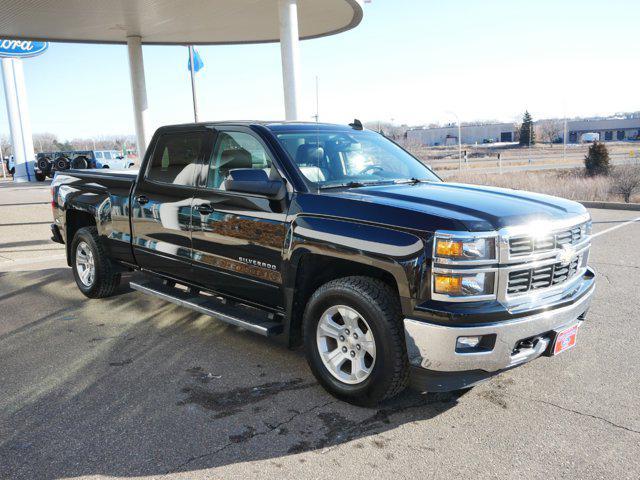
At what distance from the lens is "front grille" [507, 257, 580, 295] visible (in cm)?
344

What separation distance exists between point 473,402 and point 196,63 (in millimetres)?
19491

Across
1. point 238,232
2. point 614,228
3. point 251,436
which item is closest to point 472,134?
point 614,228

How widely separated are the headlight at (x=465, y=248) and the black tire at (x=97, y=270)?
4.32 meters

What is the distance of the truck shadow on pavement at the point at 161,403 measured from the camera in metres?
3.28

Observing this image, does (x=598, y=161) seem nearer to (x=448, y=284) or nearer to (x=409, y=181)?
(x=409, y=181)

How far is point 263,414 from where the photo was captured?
374 cm

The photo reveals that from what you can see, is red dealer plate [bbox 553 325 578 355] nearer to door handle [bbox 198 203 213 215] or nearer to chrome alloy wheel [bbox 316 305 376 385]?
chrome alloy wheel [bbox 316 305 376 385]

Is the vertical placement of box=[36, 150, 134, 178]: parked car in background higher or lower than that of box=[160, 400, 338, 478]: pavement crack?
higher

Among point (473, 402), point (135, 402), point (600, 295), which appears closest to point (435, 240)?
point (473, 402)

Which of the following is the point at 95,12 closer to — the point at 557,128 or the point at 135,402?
the point at 135,402

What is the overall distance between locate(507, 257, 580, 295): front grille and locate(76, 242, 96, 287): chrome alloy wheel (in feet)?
15.7

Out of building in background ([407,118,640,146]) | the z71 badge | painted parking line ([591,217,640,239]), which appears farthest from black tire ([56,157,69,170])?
building in background ([407,118,640,146])

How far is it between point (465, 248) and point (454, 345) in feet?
1.86

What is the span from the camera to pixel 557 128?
13738 centimetres
